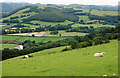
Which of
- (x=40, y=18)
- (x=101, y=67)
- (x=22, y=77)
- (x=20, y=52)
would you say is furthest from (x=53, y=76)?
(x=40, y=18)

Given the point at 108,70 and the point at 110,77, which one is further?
the point at 108,70

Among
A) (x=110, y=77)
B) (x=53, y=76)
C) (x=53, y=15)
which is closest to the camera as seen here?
(x=110, y=77)

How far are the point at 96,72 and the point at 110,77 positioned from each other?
1.62 meters

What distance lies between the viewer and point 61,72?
14914 millimetres

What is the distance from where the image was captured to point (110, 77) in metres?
12.7

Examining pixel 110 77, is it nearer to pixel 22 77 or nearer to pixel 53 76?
pixel 53 76

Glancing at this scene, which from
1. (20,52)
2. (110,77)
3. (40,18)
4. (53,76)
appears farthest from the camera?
(40,18)

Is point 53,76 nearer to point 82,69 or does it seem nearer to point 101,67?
point 82,69

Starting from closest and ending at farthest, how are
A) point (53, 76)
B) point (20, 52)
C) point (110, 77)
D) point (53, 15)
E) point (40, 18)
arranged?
point (110, 77), point (53, 76), point (20, 52), point (40, 18), point (53, 15)

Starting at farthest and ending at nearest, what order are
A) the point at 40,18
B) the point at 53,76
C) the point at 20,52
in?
the point at 40,18 < the point at 20,52 < the point at 53,76

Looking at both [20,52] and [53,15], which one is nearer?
[20,52]

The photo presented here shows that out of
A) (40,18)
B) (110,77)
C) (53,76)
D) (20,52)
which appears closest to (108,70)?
(110,77)

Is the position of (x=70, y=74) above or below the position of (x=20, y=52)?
above

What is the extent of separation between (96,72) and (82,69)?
4.82 feet
